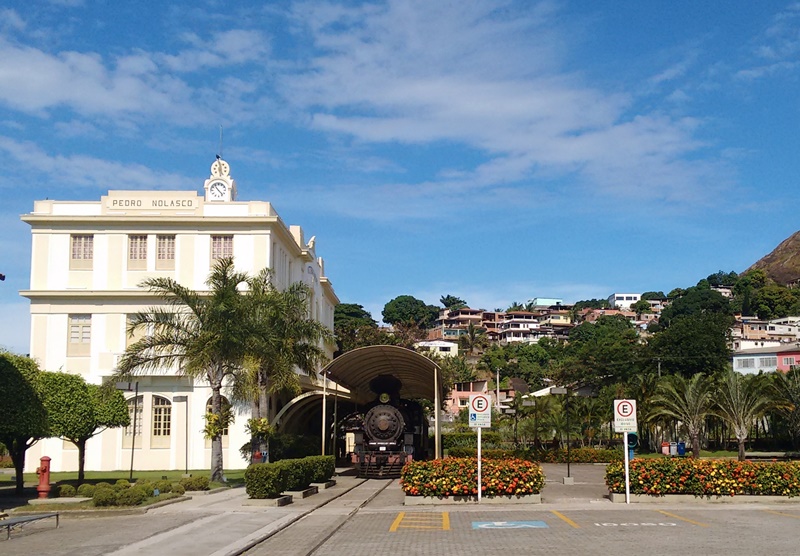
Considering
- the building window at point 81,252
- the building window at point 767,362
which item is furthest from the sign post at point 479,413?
the building window at point 767,362

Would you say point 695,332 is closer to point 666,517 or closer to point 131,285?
point 131,285

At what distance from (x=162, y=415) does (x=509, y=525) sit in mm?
28840

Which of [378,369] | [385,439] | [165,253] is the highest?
[165,253]

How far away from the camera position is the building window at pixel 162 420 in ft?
140

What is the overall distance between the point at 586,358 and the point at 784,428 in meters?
35.1

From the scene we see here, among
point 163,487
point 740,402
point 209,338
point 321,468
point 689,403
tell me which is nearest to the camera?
point 163,487

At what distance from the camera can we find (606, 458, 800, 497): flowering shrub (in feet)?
70.7

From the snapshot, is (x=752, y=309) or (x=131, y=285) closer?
(x=131, y=285)

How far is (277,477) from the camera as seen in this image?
23078 millimetres

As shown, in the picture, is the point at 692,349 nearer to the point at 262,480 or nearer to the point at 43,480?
the point at 262,480

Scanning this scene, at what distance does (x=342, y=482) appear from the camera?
33.1 metres

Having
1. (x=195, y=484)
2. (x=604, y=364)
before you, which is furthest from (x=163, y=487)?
(x=604, y=364)

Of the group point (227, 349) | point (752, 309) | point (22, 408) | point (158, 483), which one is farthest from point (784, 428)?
point (752, 309)

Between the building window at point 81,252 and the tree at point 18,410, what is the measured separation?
1748 centimetres
